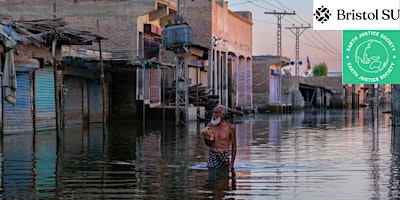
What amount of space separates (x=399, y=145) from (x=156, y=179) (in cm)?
1181

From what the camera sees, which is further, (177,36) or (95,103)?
(95,103)

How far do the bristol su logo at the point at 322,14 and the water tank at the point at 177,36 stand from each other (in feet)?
50.1

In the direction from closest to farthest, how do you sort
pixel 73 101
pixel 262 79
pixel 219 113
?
pixel 219 113 → pixel 73 101 → pixel 262 79

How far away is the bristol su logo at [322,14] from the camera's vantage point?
19644mm

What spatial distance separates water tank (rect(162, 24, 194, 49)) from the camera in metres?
34.6

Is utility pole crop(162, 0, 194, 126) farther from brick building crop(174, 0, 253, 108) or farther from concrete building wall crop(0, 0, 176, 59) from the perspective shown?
brick building crop(174, 0, 253, 108)

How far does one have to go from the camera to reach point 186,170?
1466 centimetres

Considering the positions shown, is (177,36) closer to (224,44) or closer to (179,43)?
(179,43)

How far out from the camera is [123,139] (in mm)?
24703

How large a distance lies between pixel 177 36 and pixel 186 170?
20.6 metres

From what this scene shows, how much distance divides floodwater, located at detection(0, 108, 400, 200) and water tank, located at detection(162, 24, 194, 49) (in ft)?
38.1

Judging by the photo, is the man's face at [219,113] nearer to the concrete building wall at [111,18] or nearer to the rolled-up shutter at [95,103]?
the rolled-up shutter at [95,103]

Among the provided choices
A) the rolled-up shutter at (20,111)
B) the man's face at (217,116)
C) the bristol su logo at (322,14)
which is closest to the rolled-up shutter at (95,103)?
the rolled-up shutter at (20,111)

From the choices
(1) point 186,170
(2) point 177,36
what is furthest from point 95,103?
(1) point 186,170
